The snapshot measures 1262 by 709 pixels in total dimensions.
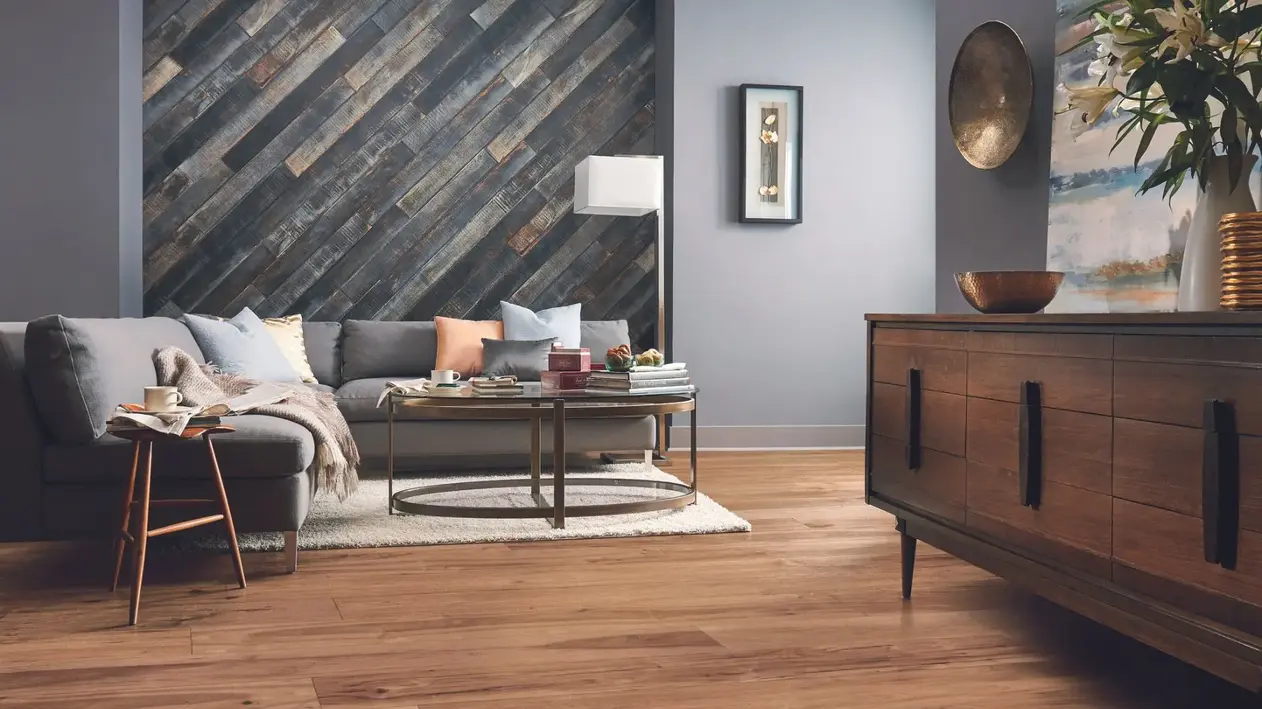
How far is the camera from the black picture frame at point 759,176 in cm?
605

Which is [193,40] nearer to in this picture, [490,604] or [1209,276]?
[490,604]

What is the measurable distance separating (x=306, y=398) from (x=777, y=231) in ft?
10.2

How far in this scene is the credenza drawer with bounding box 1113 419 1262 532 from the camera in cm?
165

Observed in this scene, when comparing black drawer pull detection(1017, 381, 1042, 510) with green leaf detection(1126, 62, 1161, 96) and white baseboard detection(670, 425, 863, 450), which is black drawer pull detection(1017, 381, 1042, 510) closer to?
green leaf detection(1126, 62, 1161, 96)

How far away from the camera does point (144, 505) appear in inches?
107

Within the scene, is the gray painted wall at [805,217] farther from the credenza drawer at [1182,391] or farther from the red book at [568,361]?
the credenza drawer at [1182,391]

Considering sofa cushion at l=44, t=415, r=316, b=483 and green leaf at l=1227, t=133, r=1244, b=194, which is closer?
green leaf at l=1227, t=133, r=1244, b=194

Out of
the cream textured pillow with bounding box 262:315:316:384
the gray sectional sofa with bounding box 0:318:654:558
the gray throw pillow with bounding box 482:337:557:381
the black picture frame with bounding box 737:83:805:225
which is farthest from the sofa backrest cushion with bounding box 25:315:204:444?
the black picture frame with bounding box 737:83:805:225

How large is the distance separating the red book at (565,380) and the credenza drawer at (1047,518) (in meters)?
1.70

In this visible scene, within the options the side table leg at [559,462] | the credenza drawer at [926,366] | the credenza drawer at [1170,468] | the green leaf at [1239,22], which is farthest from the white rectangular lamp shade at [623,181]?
the credenza drawer at [1170,468]

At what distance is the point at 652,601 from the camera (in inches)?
111

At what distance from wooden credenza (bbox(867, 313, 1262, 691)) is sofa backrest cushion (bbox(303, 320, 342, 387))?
3.47 meters

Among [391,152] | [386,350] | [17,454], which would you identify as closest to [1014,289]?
[17,454]

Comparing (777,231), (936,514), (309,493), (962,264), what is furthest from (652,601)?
(777,231)
